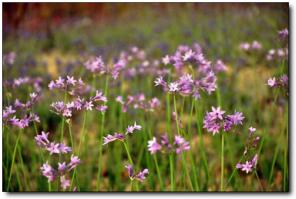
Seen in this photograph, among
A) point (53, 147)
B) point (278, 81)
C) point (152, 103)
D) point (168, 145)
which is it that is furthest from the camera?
point (152, 103)

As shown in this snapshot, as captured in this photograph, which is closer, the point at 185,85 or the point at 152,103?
the point at 185,85

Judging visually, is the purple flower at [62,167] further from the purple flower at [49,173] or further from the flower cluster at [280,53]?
the flower cluster at [280,53]

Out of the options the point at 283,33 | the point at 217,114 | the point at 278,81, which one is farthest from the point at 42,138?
the point at 283,33

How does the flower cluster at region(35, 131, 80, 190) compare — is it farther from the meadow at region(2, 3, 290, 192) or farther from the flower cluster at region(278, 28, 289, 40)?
the flower cluster at region(278, 28, 289, 40)

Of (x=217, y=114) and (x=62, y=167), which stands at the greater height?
(x=217, y=114)

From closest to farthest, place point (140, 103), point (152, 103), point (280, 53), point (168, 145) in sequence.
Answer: point (168, 145)
point (152, 103)
point (140, 103)
point (280, 53)

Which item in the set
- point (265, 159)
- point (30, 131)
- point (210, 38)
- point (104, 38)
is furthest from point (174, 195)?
point (104, 38)

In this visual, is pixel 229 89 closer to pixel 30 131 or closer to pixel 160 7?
pixel 30 131

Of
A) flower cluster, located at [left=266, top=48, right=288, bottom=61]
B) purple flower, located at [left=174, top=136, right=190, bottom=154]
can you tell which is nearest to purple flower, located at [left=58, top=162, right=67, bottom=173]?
purple flower, located at [left=174, top=136, right=190, bottom=154]

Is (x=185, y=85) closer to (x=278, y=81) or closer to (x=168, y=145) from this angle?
(x=168, y=145)
